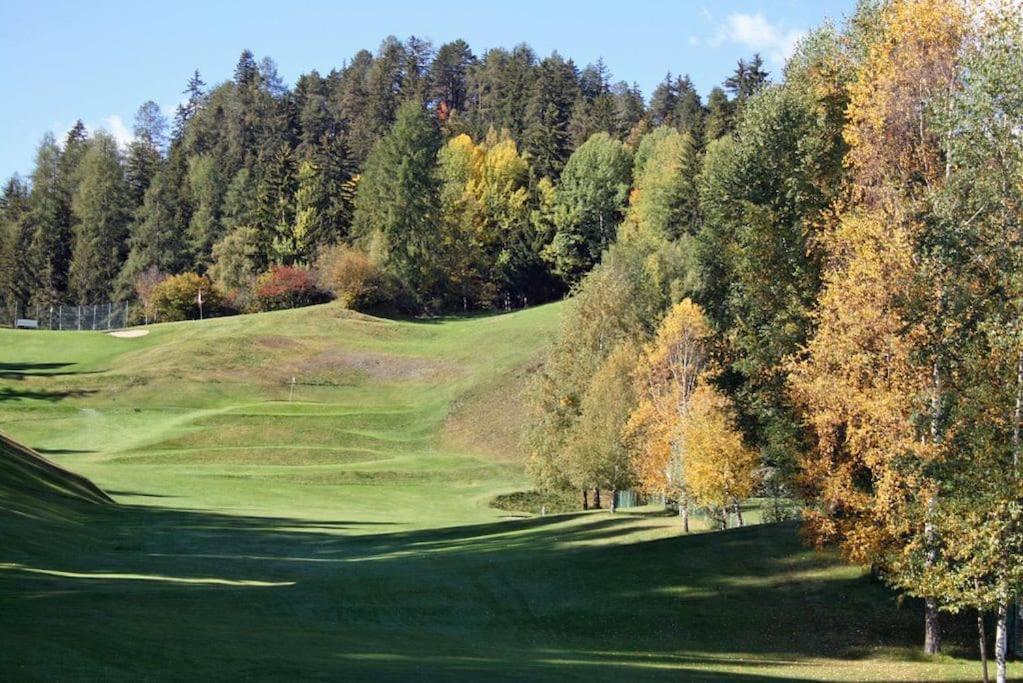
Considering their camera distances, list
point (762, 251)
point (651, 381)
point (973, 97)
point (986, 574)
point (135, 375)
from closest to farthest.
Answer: point (986, 574)
point (973, 97)
point (762, 251)
point (651, 381)
point (135, 375)

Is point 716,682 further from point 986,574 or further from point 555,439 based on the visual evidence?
point 555,439

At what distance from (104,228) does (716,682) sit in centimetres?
14487

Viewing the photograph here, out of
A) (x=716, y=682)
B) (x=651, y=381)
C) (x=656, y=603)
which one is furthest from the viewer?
(x=651, y=381)

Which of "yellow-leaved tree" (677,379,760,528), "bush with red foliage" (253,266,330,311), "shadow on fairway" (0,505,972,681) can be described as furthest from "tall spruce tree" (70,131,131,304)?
"yellow-leaved tree" (677,379,760,528)

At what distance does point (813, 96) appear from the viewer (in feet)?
A: 130

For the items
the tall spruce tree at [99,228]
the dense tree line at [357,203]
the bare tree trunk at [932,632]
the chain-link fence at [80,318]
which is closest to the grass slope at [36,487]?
the bare tree trunk at [932,632]

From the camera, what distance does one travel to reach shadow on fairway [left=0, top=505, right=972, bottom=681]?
68.9 ft

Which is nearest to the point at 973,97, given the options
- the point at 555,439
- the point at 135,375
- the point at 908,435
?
the point at 908,435

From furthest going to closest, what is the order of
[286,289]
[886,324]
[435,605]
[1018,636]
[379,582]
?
[286,289] < [379,582] < [435,605] < [1018,636] < [886,324]

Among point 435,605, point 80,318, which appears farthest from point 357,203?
point 435,605

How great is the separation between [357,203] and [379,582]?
104486 millimetres

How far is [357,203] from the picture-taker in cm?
13388

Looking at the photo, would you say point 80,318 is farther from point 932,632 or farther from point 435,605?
point 932,632

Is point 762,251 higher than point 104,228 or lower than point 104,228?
lower
